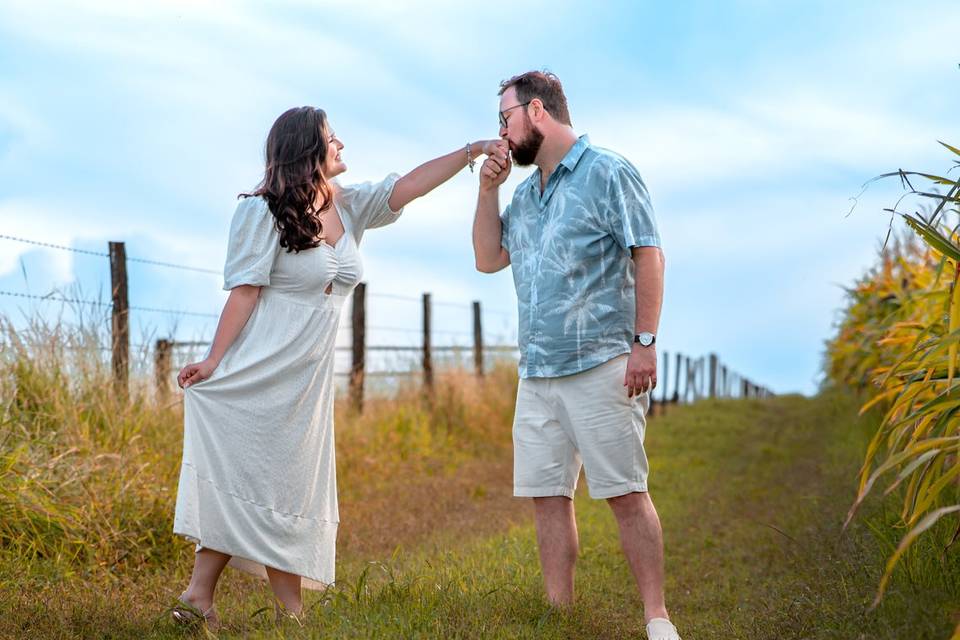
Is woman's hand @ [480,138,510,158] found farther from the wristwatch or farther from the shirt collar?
the wristwatch

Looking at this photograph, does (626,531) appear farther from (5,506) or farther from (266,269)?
(5,506)

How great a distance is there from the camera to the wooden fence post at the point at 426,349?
1181 cm

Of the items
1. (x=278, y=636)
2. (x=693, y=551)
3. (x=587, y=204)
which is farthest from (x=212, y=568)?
(x=693, y=551)

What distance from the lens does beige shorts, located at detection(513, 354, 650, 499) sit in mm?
3641

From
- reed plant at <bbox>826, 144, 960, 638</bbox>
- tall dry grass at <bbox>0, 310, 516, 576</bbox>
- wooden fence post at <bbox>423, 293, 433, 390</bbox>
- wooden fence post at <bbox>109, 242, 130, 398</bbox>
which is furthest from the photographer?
wooden fence post at <bbox>423, 293, 433, 390</bbox>

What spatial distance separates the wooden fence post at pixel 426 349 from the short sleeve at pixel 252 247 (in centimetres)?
766

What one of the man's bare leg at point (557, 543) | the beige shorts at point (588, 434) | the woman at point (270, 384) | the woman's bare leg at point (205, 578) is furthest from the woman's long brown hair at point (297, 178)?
the man's bare leg at point (557, 543)

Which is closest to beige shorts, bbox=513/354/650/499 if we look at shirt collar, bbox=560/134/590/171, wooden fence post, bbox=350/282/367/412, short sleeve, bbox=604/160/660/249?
short sleeve, bbox=604/160/660/249

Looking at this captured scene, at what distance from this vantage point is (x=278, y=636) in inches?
132

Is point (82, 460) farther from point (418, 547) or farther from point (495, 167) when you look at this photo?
point (495, 167)

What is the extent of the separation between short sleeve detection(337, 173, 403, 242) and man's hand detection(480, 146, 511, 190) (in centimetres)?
47

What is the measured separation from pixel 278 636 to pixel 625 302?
1.68 metres

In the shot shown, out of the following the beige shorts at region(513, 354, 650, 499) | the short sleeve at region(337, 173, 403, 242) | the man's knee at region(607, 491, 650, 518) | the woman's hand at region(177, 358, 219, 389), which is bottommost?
the man's knee at region(607, 491, 650, 518)

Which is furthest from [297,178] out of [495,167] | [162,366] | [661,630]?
[162,366]
